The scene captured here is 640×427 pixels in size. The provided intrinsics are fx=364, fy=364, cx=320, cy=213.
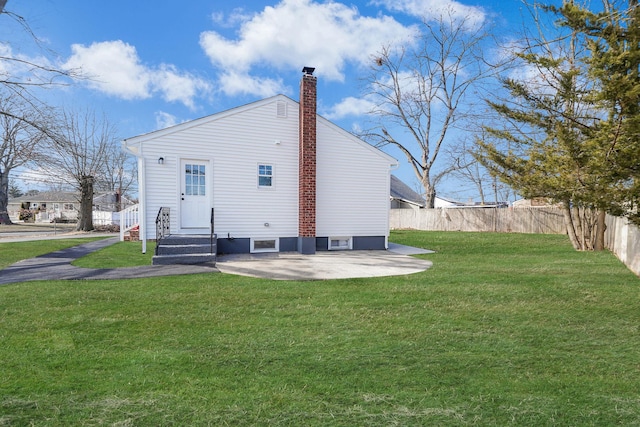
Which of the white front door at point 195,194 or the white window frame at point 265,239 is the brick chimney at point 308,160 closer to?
the white window frame at point 265,239

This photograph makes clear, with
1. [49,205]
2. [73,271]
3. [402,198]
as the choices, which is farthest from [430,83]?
[49,205]

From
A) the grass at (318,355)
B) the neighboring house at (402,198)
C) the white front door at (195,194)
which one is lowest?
the grass at (318,355)

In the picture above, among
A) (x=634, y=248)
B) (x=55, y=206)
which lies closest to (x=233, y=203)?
(x=634, y=248)

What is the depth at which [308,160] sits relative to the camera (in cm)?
1061

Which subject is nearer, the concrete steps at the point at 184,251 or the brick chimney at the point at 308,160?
the concrete steps at the point at 184,251

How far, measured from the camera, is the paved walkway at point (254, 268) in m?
6.91

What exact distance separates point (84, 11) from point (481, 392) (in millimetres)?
12074

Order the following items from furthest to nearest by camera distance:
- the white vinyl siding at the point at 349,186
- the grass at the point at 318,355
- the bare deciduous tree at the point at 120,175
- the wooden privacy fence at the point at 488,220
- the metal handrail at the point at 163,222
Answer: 1. the bare deciduous tree at the point at 120,175
2. the wooden privacy fence at the point at 488,220
3. the white vinyl siding at the point at 349,186
4. the metal handrail at the point at 163,222
5. the grass at the point at 318,355

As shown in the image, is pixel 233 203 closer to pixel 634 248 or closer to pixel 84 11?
pixel 84 11

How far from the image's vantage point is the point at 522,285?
242 inches

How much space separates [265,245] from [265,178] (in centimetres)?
202

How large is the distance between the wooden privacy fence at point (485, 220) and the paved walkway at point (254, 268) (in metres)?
14.9

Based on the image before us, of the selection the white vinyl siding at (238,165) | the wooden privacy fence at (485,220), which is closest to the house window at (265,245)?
the white vinyl siding at (238,165)

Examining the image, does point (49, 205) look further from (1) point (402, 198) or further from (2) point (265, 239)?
(2) point (265, 239)
